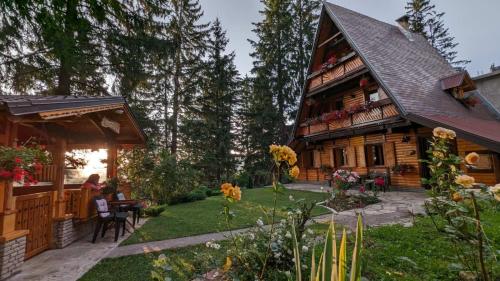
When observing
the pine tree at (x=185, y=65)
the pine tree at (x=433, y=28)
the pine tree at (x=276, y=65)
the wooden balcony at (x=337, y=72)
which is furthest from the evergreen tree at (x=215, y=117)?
the pine tree at (x=433, y=28)

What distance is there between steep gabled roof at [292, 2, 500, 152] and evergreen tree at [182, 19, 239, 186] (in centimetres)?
1129

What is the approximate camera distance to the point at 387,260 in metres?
3.55

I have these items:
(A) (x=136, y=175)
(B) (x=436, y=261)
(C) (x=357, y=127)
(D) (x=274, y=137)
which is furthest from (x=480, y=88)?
(A) (x=136, y=175)

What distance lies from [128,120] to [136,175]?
501 cm

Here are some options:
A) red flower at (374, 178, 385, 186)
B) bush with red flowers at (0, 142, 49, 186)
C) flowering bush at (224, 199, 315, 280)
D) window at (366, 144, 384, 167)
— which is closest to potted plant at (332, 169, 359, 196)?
red flower at (374, 178, 385, 186)

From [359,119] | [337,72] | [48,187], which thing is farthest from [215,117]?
[48,187]

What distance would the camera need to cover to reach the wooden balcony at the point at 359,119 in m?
11.1

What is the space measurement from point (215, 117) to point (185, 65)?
4.75 meters

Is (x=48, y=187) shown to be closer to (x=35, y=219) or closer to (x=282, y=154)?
(x=35, y=219)

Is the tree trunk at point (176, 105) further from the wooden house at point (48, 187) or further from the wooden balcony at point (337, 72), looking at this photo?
the wooden house at point (48, 187)

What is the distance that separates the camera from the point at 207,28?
2208 centimetres

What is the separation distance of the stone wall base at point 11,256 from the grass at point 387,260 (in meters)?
1.08

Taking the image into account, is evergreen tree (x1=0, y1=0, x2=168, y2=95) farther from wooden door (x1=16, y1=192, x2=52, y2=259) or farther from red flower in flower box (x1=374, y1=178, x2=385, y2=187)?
red flower in flower box (x1=374, y1=178, x2=385, y2=187)

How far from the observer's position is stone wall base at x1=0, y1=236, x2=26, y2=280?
3.66m
